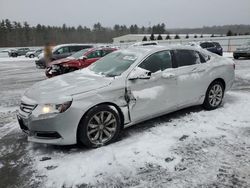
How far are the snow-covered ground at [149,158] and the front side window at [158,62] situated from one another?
Result: 44.1 inches

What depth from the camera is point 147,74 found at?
15.0 feet

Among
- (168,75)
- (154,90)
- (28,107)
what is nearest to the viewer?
(28,107)

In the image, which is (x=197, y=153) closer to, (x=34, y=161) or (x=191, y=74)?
(x=191, y=74)

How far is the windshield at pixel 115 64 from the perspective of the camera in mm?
4715

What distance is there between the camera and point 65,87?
421 cm

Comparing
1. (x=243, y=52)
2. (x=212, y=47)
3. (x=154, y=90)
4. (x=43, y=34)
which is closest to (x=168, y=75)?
(x=154, y=90)

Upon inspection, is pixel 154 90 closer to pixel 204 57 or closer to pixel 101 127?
pixel 101 127

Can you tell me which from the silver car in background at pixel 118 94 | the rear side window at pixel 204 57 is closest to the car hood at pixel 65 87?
the silver car in background at pixel 118 94

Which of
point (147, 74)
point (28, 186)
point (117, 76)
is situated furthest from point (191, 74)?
point (28, 186)

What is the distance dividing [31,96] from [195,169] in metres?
2.76

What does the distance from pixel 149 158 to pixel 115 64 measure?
2.06 meters

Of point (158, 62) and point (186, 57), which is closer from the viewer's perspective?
point (158, 62)

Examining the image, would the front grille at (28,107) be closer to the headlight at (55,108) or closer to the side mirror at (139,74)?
the headlight at (55,108)

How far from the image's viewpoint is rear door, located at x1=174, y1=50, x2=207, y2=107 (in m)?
5.14
